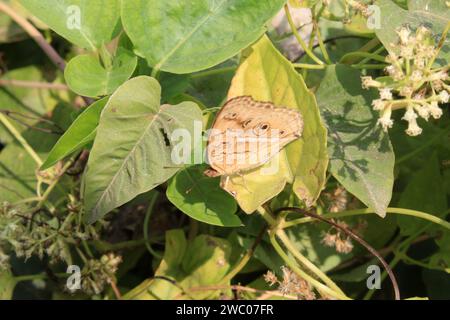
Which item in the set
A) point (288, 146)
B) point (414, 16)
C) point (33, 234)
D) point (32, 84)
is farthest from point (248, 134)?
point (32, 84)

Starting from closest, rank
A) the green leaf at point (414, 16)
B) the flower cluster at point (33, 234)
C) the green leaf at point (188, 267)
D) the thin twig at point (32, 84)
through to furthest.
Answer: the green leaf at point (414, 16)
the flower cluster at point (33, 234)
the green leaf at point (188, 267)
the thin twig at point (32, 84)

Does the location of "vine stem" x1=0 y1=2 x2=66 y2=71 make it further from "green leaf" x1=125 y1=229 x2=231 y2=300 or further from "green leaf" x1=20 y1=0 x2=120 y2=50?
"green leaf" x1=125 y1=229 x2=231 y2=300

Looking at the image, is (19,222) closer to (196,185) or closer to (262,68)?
Result: (196,185)

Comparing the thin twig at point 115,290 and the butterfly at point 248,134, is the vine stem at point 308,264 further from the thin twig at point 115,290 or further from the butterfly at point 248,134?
the thin twig at point 115,290

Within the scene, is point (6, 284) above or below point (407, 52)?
below

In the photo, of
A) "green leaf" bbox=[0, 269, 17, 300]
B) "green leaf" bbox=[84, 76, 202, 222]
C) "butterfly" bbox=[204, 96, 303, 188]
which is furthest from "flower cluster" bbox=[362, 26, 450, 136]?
"green leaf" bbox=[0, 269, 17, 300]

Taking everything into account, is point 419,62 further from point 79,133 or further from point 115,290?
point 115,290

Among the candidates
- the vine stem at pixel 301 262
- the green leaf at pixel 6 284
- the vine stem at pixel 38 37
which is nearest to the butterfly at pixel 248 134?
the vine stem at pixel 301 262
